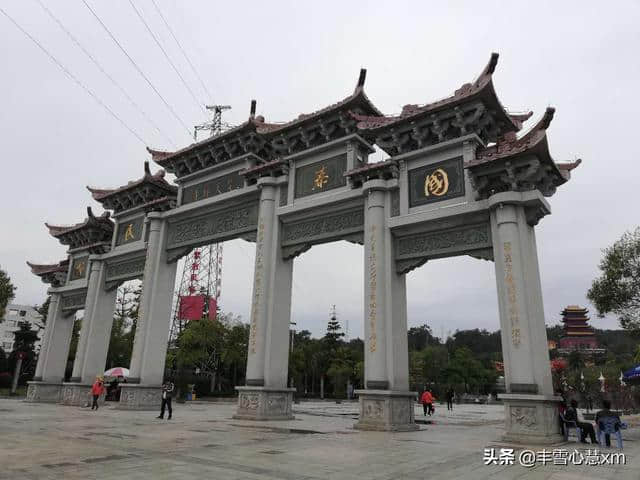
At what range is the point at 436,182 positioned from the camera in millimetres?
13422

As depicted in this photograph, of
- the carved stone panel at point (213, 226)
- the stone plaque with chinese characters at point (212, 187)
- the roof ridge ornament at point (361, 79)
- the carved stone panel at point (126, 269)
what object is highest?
the roof ridge ornament at point (361, 79)

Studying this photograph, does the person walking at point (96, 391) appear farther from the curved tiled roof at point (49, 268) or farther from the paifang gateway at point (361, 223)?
the curved tiled roof at point (49, 268)

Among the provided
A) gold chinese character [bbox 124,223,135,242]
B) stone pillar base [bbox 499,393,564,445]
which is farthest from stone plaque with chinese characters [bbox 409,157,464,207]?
gold chinese character [bbox 124,223,135,242]

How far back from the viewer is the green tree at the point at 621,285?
17.9 m

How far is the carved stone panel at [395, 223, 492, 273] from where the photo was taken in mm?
12570

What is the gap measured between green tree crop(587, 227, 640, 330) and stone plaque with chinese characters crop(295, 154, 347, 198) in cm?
1158

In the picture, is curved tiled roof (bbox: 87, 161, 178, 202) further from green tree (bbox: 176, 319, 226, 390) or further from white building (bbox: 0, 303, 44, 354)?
white building (bbox: 0, 303, 44, 354)

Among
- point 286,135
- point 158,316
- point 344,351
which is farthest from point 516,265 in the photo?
point 344,351

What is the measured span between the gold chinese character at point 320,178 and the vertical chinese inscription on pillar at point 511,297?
6.56 m

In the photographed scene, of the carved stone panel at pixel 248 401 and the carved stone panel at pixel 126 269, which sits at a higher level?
the carved stone panel at pixel 126 269

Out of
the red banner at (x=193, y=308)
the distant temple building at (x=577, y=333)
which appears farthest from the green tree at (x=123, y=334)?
the distant temple building at (x=577, y=333)

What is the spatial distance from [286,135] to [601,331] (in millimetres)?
126298

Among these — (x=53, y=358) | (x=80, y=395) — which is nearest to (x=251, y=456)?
(x=80, y=395)

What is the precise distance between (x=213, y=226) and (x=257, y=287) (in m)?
4.39
